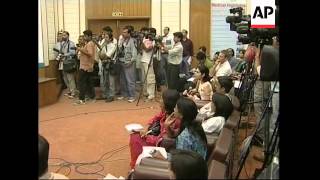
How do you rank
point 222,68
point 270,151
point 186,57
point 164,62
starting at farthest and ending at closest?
1. point 186,57
2. point 164,62
3. point 222,68
4. point 270,151

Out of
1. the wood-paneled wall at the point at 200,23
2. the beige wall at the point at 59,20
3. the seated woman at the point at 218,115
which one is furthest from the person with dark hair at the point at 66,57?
the seated woman at the point at 218,115

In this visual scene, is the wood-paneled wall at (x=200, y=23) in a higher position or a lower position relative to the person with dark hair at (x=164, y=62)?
higher

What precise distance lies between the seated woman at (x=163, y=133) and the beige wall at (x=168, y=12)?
16.9 feet

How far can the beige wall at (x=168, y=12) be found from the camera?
27.6ft

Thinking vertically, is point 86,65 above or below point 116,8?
below

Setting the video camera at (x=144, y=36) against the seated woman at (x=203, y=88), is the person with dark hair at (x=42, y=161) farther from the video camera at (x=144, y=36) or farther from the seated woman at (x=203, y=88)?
the video camera at (x=144, y=36)

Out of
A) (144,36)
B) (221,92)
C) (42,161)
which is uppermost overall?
(144,36)

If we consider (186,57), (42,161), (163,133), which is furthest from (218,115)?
(186,57)

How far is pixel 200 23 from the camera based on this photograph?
8.51 m

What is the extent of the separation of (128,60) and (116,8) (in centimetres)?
231

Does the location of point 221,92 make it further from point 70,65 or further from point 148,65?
point 70,65

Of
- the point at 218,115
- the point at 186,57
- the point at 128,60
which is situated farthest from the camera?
the point at 186,57
